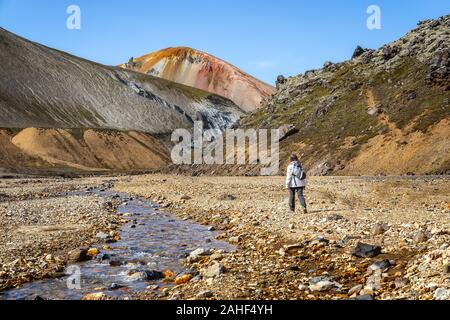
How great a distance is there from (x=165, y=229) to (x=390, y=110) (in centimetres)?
4372

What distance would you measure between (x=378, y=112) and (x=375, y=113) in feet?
1.21

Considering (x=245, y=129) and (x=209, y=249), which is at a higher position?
(x=245, y=129)

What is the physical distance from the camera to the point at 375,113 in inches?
2363

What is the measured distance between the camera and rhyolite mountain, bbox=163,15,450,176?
1937 inches

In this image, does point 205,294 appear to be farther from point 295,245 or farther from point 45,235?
point 45,235

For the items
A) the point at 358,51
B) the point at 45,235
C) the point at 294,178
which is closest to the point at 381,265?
the point at 294,178

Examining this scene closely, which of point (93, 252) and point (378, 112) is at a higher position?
point (378, 112)

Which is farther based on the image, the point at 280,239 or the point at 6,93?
the point at 6,93

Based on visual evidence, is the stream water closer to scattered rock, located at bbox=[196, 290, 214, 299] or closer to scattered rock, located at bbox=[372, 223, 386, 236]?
scattered rock, located at bbox=[196, 290, 214, 299]

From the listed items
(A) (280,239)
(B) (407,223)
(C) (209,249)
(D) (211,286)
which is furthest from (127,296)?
(B) (407,223)

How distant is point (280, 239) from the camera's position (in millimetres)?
16922

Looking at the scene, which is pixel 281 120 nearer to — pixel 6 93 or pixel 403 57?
pixel 403 57
